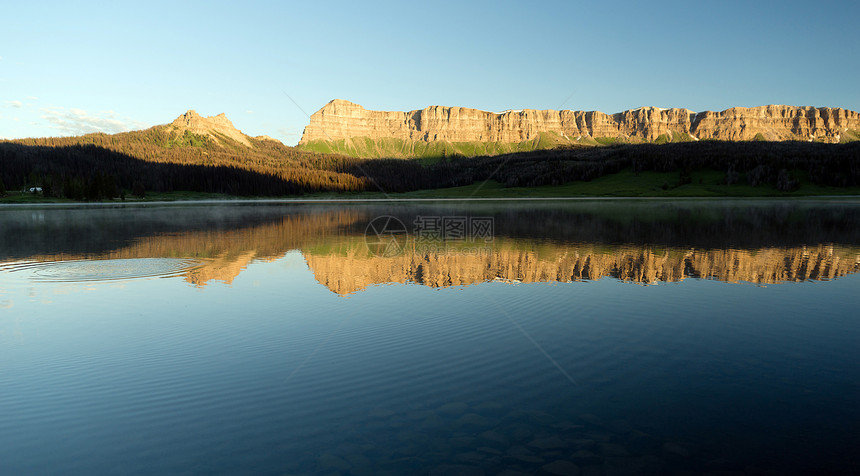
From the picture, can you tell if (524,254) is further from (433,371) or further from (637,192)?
(637,192)

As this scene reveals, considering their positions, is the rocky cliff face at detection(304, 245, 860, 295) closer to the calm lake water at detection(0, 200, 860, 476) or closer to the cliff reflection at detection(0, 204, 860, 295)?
the cliff reflection at detection(0, 204, 860, 295)

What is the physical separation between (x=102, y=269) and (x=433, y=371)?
22079 millimetres

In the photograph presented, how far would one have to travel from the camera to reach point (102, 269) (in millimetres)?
24188

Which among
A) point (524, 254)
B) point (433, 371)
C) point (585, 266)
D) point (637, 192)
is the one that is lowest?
point (433, 371)

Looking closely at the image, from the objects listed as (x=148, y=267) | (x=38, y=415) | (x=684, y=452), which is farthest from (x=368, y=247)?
(x=684, y=452)

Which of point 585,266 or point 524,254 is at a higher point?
point 524,254

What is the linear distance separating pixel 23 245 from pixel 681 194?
167 metres

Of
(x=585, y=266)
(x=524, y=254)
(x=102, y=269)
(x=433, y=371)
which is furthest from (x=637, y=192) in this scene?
(x=433, y=371)

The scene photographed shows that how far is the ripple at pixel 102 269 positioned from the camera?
72.6 ft

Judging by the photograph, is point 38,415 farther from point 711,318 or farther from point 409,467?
point 711,318

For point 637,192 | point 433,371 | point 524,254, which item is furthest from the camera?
point 637,192

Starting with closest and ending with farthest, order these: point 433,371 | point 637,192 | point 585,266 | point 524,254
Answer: point 433,371 → point 585,266 → point 524,254 → point 637,192

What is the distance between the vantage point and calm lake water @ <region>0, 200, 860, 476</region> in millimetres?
7191

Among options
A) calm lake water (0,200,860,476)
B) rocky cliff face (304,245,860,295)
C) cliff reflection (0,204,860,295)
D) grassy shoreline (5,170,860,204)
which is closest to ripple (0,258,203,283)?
calm lake water (0,200,860,476)
